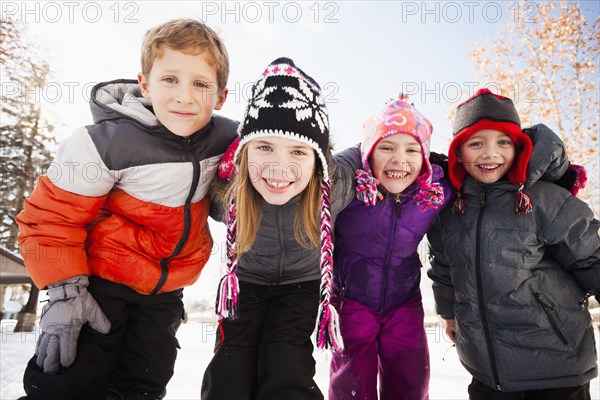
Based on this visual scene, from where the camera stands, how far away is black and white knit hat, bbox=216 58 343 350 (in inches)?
81.7

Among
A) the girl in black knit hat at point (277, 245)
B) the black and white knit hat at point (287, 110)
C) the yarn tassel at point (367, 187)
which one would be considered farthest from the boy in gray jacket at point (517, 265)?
the black and white knit hat at point (287, 110)

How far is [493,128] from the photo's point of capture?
2438 millimetres

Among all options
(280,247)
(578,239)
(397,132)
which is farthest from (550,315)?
(280,247)

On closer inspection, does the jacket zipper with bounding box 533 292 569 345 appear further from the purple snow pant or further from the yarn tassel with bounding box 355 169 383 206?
the yarn tassel with bounding box 355 169 383 206

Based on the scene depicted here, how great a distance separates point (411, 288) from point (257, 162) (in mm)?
1315

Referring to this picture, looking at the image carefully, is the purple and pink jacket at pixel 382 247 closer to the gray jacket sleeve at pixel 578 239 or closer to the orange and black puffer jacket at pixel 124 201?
the gray jacket sleeve at pixel 578 239

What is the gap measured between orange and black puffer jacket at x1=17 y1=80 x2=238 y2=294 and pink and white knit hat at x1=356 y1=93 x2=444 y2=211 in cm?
84

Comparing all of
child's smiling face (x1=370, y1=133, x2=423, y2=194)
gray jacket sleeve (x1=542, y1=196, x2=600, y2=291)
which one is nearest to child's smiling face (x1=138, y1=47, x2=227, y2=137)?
child's smiling face (x1=370, y1=133, x2=423, y2=194)

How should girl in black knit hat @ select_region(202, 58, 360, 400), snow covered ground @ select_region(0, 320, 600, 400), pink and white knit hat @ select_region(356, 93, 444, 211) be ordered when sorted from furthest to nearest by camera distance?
snow covered ground @ select_region(0, 320, 600, 400)
pink and white knit hat @ select_region(356, 93, 444, 211)
girl in black knit hat @ select_region(202, 58, 360, 400)

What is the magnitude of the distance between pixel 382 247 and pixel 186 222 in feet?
3.77

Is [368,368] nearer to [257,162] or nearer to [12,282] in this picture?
[257,162]

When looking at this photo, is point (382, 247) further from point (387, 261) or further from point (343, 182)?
point (343, 182)

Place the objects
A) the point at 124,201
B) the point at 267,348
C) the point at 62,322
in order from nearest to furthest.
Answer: the point at 62,322
the point at 267,348
the point at 124,201

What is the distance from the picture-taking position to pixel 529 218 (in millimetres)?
2287
